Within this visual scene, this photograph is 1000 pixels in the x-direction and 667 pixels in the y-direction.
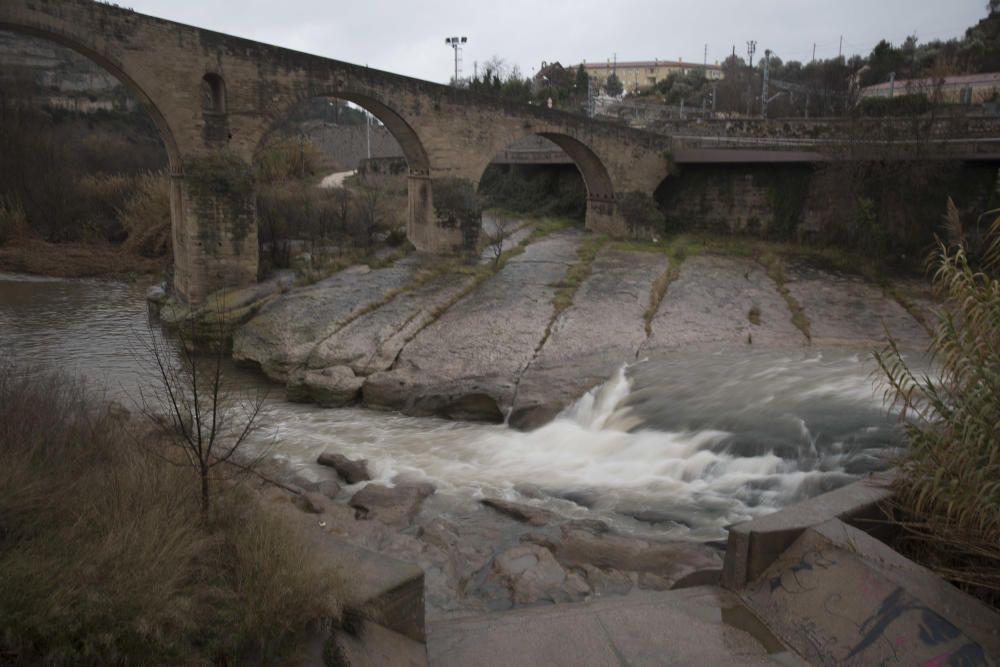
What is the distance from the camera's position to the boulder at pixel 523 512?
276 inches

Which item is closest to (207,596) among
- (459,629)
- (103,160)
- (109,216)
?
(459,629)

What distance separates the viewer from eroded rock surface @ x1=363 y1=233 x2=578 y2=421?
10.4m

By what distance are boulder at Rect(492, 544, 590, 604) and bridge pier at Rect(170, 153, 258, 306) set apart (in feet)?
36.4

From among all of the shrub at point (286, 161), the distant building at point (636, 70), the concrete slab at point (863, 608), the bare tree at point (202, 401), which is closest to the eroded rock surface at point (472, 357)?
the bare tree at point (202, 401)

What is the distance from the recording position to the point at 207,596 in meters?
3.50

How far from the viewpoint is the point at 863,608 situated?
3.97m

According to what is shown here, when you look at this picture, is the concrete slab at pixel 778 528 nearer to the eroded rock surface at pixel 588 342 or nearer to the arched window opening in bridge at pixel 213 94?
the eroded rock surface at pixel 588 342

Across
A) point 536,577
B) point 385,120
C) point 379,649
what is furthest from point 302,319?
point 379,649

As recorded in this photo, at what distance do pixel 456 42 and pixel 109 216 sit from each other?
21.4 metres

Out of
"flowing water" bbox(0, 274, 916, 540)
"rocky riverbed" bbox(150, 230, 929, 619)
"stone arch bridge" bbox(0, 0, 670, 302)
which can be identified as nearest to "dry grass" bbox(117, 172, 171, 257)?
"stone arch bridge" bbox(0, 0, 670, 302)

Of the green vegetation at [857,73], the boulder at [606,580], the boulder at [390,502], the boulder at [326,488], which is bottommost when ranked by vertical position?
the boulder at [326,488]

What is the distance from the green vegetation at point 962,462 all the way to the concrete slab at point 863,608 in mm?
220

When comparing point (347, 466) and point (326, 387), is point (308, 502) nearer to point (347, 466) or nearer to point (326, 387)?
point (347, 466)

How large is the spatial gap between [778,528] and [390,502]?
154 inches
